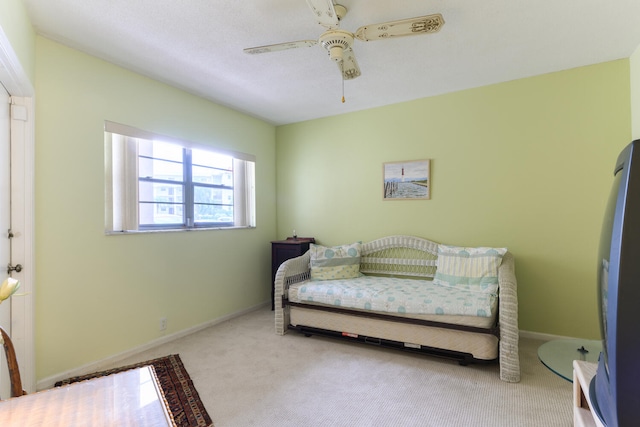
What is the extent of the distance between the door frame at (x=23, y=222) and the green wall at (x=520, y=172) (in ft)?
9.97

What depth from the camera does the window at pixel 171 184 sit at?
276 cm

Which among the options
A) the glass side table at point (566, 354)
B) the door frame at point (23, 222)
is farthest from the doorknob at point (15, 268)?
the glass side table at point (566, 354)

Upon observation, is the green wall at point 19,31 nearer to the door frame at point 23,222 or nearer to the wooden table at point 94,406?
the door frame at point 23,222

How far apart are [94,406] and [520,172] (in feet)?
11.8

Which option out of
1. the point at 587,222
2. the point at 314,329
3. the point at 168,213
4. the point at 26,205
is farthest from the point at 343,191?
the point at 26,205

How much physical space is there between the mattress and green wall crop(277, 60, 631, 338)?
754 millimetres

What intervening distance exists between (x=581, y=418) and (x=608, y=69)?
10.0 ft

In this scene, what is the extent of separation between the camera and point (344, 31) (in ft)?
6.22

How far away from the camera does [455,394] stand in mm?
2164

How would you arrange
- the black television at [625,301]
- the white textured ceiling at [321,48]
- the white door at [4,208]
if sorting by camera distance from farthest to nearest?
the white textured ceiling at [321,48] → the white door at [4,208] → the black television at [625,301]

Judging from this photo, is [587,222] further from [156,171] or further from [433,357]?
[156,171]

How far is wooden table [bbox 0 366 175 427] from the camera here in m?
0.85

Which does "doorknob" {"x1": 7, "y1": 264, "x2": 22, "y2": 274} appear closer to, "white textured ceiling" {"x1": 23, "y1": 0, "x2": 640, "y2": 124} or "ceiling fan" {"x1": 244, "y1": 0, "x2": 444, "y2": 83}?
"white textured ceiling" {"x1": 23, "y1": 0, "x2": 640, "y2": 124}

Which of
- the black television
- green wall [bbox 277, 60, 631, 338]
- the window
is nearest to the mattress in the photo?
green wall [bbox 277, 60, 631, 338]
